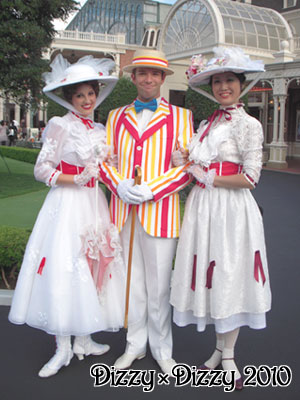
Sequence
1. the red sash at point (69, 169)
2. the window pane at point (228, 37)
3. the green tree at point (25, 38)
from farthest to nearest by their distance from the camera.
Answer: the window pane at point (228, 37)
the green tree at point (25, 38)
the red sash at point (69, 169)

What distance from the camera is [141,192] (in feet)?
8.72

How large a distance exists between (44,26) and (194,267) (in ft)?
27.0

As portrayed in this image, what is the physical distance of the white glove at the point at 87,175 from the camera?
9.08ft

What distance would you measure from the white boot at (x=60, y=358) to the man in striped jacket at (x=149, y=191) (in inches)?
13.6

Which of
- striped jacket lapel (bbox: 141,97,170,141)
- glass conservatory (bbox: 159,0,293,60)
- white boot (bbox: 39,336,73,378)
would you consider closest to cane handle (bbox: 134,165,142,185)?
striped jacket lapel (bbox: 141,97,170,141)

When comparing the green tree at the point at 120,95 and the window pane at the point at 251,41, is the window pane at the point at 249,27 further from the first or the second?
the green tree at the point at 120,95

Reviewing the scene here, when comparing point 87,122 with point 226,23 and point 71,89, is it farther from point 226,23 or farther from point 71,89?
point 226,23

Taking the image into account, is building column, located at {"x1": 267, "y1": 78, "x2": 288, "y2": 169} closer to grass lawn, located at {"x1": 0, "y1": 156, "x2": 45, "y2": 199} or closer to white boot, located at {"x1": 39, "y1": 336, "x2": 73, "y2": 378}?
grass lawn, located at {"x1": 0, "y1": 156, "x2": 45, "y2": 199}

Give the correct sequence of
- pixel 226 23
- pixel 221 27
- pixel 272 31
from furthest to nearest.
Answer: pixel 272 31 < pixel 226 23 < pixel 221 27

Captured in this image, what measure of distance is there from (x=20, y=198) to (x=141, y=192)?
22.3 ft

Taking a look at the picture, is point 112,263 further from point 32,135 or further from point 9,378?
point 32,135

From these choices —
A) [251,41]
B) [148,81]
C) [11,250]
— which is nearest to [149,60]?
[148,81]

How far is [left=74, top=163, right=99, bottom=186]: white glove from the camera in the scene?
277 centimetres

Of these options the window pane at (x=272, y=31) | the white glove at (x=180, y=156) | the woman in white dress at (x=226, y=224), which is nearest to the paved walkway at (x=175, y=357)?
the woman in white dress at (x=226, y=224)
